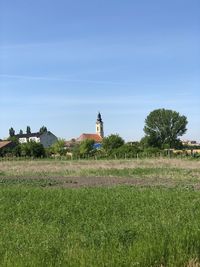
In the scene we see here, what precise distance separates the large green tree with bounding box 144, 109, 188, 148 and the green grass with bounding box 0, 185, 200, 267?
369 ft

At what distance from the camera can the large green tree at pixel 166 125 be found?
129875mm

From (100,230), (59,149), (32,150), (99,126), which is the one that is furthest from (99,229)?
(99,126)

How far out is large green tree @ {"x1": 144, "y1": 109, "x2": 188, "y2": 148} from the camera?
129875 mm

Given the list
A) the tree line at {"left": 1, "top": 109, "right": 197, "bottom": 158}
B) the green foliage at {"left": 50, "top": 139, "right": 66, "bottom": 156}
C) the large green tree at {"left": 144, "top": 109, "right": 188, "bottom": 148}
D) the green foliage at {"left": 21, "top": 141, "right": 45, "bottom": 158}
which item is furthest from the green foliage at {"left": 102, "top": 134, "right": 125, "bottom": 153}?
the large green tree at {"left": 144, "top": 109, "right": 188, "bottom": 148}

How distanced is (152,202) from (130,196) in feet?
5.17

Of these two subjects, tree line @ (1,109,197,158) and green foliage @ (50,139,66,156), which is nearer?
tree line @ (1,109,197,158)

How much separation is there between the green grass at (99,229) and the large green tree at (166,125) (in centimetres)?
11253

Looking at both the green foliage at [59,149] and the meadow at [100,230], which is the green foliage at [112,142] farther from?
the meadow at [100,230]

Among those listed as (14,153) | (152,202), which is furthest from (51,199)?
(14,153)

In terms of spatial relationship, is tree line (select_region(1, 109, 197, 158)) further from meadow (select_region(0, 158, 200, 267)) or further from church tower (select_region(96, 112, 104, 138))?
meadow (select_region(0, 158, 200, 267))

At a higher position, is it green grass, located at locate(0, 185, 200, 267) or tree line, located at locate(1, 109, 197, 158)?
tree line, located at locate(1, 109, 197, 158)

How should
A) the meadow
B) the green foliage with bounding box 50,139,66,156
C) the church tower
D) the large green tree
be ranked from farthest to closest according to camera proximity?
the church tower, the large green tree, the green foliage with bounding box 50,139,66,156, the meadow

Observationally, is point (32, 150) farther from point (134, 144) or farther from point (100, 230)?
point (100, 230)

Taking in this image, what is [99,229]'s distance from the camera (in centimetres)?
1038
